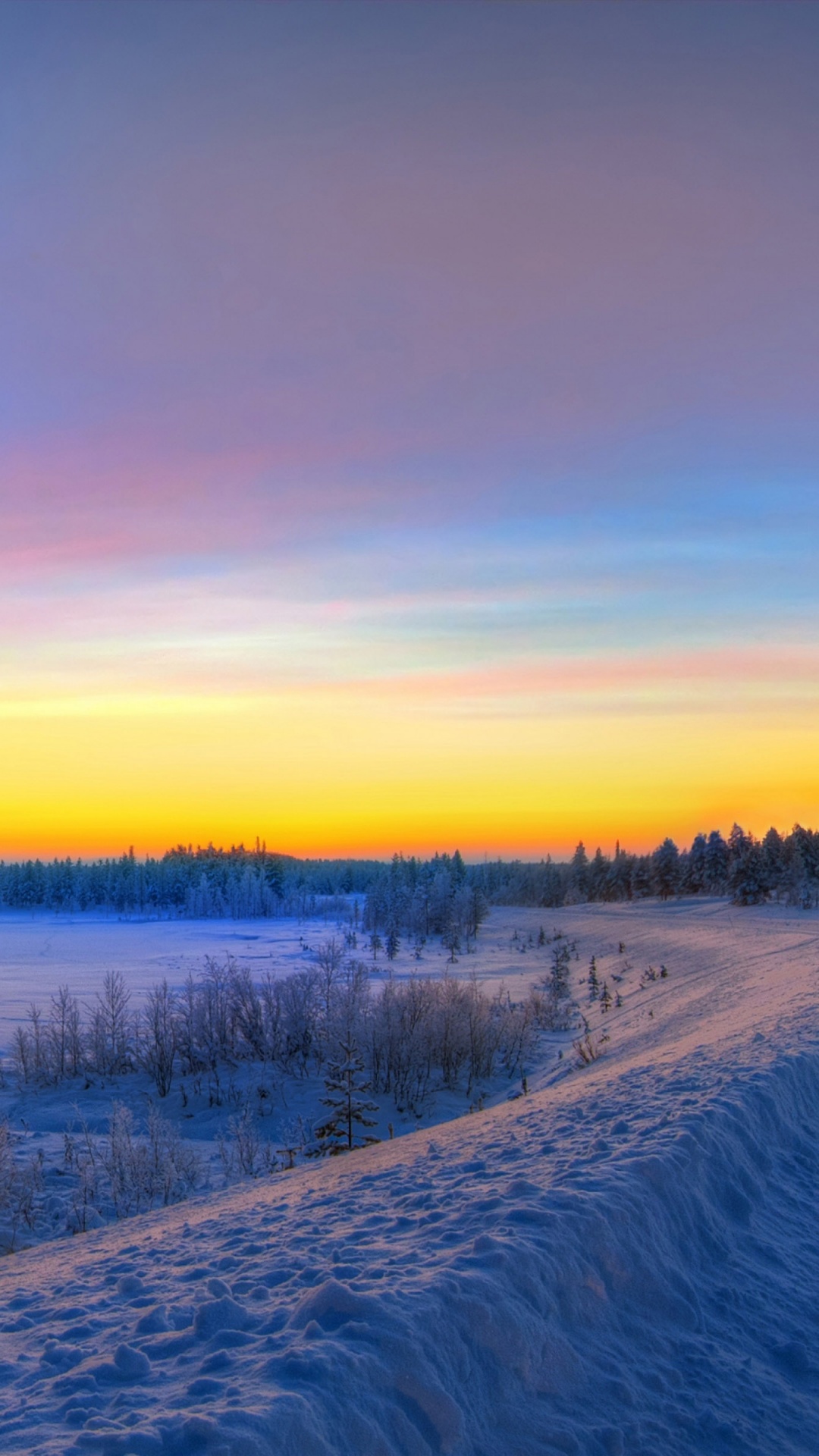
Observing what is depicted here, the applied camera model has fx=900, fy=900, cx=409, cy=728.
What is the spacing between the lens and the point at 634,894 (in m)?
119

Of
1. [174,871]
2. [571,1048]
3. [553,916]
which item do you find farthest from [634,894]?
[174,871]

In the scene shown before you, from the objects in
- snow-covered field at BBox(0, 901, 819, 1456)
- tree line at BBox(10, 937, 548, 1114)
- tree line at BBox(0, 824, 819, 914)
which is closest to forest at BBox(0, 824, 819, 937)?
tree line at BBox(0, 824, 819, 914)

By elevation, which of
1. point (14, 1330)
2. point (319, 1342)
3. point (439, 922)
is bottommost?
point (439, 922)

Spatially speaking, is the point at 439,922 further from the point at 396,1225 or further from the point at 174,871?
the point at 396,1225

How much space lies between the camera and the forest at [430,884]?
83625 mm

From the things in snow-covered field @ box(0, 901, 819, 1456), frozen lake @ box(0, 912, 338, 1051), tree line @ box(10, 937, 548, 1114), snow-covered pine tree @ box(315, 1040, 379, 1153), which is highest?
snow-covered field @ box(0, 901, 819, 1456)

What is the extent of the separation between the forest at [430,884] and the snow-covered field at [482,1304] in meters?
Answer: 71.1

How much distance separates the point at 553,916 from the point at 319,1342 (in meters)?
105

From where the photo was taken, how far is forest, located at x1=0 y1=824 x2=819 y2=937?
274 feet

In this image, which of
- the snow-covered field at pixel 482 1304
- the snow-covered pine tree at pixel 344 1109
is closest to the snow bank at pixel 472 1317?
the snow-covered field at pixel 482 1304

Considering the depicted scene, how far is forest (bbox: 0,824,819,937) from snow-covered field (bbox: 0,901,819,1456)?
71104 millimetres

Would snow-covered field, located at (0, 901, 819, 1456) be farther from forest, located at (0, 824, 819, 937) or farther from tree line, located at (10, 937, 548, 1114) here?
forest, located at (0, 824, 819, 937)

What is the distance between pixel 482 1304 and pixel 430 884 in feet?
455

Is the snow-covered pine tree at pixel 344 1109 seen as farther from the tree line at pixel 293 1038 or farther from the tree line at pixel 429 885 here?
the tree line at pixel 429 885
